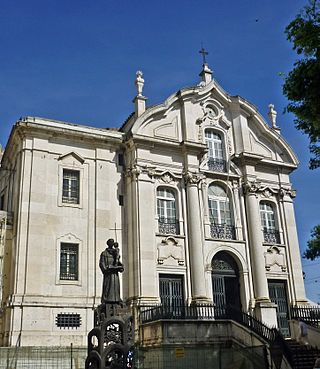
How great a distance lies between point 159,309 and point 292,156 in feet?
43.5

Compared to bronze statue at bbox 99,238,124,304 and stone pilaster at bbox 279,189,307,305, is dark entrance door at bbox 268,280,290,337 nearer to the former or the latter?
stone pilaster at bbox 279,189,307,305

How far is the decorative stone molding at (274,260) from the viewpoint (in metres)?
25.6

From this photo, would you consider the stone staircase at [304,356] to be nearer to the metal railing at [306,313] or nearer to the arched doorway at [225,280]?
the metal railing at [306,313]

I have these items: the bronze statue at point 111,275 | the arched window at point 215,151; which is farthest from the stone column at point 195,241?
the bronze statue at point 111,275

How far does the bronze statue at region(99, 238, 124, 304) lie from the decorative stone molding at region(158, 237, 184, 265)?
818 cm

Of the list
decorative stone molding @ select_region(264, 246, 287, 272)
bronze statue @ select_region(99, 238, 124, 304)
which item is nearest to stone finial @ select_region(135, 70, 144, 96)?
decorative stone molding @ select_region(264, 246, 287, 272)

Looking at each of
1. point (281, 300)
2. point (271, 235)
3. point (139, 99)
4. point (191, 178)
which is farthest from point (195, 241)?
point (139, 99)

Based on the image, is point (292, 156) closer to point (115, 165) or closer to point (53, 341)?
point (115, 165)

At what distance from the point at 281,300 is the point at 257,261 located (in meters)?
2.67

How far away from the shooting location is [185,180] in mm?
24703

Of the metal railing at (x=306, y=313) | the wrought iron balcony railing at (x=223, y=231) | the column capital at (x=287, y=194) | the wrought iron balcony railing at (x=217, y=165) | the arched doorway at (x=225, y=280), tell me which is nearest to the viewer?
the arched doorway at (x=225, y=280)

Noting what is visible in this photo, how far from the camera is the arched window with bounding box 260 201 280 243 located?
26.4 m

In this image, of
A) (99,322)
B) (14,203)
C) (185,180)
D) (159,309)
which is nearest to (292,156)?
(185,180)

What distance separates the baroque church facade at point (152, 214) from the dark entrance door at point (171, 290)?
0.05m
